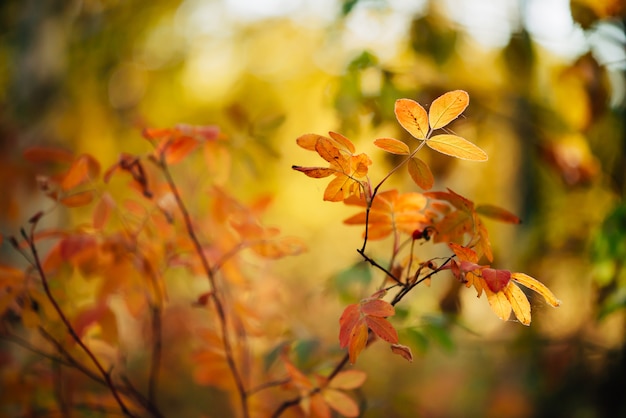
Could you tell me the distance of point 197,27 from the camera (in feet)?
19.1

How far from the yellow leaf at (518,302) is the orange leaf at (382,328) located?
0.17 m

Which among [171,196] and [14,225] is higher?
[171,196]

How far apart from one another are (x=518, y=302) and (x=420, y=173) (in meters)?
0.23

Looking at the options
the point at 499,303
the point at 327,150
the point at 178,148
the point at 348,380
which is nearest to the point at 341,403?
the point at 348,380

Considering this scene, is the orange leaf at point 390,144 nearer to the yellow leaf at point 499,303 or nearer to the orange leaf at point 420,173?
the orange leaf at point 420,173

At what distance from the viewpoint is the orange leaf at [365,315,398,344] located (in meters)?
0.69

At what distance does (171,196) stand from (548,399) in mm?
2295

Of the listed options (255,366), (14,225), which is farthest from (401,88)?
(14,225)

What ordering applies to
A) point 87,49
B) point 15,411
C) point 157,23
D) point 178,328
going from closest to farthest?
point 15,411 → point 178,328 → point 87,49 → point 157,23

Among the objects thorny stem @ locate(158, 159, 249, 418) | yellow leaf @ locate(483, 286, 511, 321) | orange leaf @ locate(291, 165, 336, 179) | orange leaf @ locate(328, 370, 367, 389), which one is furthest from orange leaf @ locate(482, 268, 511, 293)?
thorny stem @ locate(158, 159, 249, 418)

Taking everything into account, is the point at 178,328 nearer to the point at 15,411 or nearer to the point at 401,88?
the point at 15,411

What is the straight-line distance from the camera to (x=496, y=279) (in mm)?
619

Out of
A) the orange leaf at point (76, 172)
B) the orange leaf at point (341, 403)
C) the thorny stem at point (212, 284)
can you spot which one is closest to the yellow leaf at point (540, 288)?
the orange leaf at point (341, 403)

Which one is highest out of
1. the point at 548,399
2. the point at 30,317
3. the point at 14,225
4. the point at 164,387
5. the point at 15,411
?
the point at 30,317
